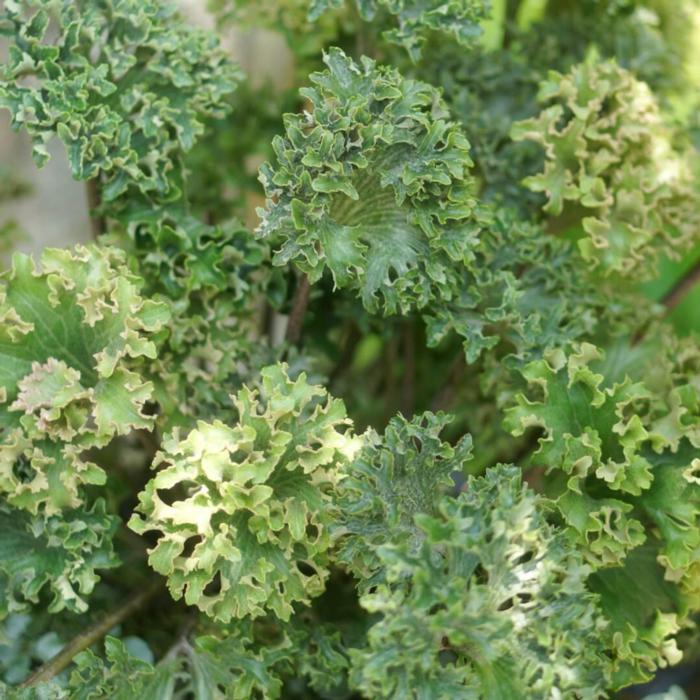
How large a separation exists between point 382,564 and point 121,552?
656mm

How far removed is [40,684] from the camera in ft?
3.72

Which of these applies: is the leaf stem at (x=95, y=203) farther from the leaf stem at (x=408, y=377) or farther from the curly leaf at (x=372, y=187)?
the leaf stem at (x=408, y=377)

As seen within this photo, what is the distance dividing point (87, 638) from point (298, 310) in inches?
20.2

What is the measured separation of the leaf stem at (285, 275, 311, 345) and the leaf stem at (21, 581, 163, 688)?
43 centimetres

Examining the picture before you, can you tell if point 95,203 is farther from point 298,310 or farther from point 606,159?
point 606,159

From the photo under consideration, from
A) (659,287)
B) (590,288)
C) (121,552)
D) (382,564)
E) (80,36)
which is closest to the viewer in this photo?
(382,564)

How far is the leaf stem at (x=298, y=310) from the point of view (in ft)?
4.21

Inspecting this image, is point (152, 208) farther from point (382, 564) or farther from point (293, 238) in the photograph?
point (382, 564)

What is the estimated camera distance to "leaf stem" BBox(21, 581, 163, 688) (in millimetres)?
1182

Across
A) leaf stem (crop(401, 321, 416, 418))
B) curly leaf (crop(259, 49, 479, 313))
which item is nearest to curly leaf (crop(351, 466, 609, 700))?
curly leaf (crop(259, 49, 479, 313))

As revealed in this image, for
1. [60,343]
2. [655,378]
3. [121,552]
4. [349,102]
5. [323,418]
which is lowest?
[121,552]

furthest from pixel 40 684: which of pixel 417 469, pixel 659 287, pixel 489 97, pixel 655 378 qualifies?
pixel 659 287

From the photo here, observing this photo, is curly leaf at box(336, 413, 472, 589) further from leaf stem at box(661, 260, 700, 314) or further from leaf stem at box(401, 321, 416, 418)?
leaf stem at box(661, 260, 700, 314)

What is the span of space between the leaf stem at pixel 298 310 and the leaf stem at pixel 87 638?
1.40ft
